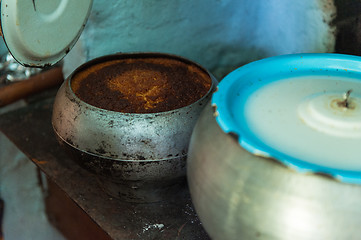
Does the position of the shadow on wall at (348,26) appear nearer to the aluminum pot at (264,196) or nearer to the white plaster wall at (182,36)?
the white plaster wall at (182,36)

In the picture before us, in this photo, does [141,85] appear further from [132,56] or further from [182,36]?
[182,36]

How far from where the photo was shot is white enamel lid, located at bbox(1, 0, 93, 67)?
118cm

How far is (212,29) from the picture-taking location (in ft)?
6.51

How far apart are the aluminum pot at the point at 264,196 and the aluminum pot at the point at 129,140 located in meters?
0.35

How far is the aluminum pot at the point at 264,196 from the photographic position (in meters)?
0.72

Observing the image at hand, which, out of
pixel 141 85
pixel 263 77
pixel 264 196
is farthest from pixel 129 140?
pixel 264 196

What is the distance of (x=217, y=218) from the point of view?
0.83 m

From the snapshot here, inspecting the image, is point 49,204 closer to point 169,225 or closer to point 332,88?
point 169,225

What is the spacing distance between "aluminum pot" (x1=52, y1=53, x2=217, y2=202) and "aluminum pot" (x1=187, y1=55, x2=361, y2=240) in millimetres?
351

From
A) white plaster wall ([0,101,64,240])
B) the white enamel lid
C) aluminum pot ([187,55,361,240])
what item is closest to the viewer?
aluminum pot ([187,55,361,240])

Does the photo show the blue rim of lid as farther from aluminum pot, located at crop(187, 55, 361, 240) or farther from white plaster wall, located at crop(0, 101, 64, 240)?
white plaster wall, located at crop(0, 101, 64, 240)

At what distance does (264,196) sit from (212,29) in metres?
1.34

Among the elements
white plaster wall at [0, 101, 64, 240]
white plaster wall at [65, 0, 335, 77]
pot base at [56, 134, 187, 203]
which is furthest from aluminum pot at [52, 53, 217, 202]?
white plaster wall at [0, 101, 64, 240]

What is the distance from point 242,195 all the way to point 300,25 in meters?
1.14
